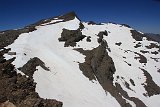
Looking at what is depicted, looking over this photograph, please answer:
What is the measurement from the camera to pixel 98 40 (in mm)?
66500

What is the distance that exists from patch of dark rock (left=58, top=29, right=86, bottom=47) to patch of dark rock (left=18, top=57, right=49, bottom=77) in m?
16.8

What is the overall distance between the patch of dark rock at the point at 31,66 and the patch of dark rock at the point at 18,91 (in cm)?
1519

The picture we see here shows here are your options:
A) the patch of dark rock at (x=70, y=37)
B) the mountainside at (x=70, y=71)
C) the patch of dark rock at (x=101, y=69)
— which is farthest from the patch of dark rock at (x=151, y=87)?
the patch of dark rock at (x=70, y=37)

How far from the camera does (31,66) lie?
3922cm

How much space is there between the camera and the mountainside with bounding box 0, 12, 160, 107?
2200cm

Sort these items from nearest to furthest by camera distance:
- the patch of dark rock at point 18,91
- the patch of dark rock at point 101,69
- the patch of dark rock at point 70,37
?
1. the patch of dark rock at point 18,91
2. the patch of dark rock at point 101,69
3. the patch of dark rock at point 70,37

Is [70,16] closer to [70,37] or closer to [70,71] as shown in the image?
[70,37]

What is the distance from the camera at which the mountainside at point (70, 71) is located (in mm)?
22000

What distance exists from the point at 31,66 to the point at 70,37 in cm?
2321

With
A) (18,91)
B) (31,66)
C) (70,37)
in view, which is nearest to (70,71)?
(31,66)

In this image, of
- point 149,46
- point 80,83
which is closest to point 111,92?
point 80,83

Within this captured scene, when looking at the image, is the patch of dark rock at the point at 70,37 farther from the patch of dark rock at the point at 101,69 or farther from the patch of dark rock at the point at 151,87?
the patch of dark rock at the point at 151,87

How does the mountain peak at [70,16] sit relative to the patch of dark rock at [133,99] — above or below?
above

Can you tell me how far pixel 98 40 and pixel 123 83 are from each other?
15667 millimetres
